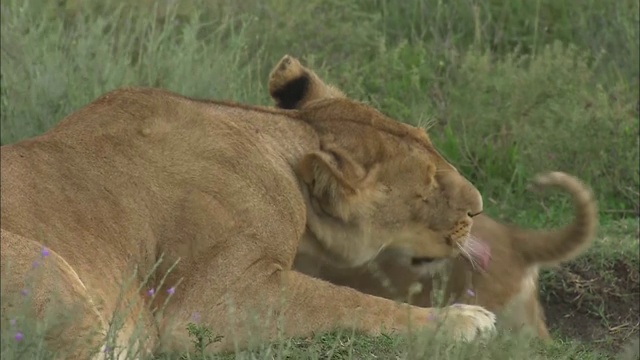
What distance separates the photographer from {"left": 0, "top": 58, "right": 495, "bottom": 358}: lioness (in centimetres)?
424

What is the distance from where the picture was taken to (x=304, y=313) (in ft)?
14.6

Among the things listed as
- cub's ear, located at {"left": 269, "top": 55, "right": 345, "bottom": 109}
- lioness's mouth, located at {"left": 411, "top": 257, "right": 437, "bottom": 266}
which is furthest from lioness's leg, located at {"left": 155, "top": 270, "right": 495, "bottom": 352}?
cub's ear, located at {"left": 269, "top": 55, "right": 345, "bottom": 109}

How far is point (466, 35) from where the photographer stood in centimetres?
881

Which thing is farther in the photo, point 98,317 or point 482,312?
point 482,312

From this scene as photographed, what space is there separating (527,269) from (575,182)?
0.41 metres

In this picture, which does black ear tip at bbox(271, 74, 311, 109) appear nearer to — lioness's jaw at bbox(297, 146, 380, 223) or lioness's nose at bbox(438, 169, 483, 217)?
lioness's jaw at bbox(297, 146, 380, 223)

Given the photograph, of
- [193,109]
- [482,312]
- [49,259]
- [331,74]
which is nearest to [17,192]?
[49,259]

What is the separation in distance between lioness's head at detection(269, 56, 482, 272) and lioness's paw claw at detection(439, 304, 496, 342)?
430 millimetres

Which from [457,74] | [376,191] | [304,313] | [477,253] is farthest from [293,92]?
[457,74]

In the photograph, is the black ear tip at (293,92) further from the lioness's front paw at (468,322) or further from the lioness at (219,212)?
the lioness's front paw at (468,322)

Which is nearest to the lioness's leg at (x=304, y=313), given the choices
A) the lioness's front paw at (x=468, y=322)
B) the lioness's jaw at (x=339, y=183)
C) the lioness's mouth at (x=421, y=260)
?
the lioness's front paw at (x=468, y=322)

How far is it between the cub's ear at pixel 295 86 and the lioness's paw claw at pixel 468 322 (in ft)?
3.31

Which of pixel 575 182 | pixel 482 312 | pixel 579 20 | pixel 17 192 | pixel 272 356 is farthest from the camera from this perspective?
pixel 579 20

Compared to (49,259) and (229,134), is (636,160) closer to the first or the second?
(229,134)
